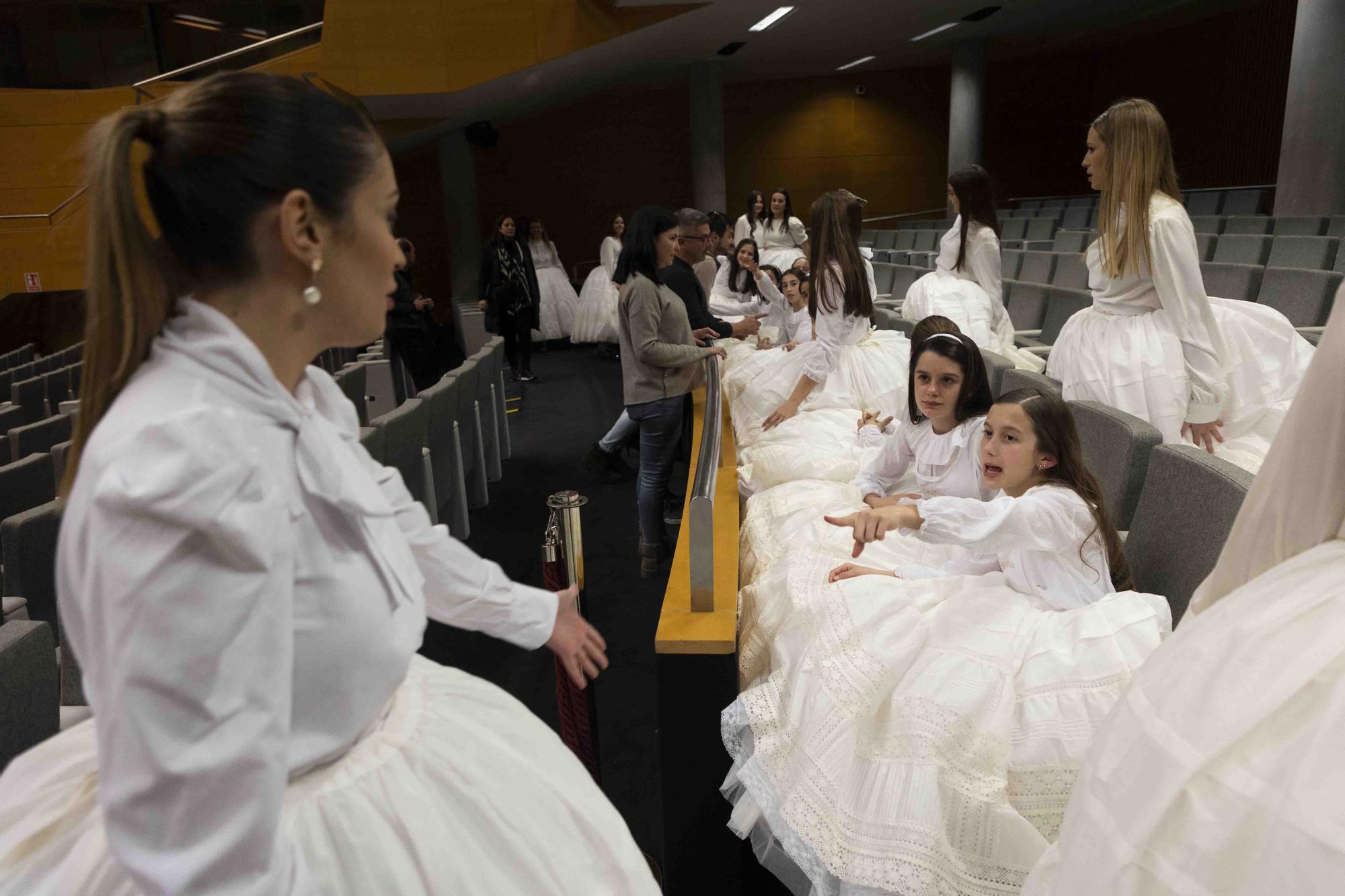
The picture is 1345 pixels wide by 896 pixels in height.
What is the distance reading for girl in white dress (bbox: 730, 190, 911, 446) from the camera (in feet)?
11.8

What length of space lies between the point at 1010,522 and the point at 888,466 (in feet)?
3.21

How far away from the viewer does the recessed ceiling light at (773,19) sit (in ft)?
31.3

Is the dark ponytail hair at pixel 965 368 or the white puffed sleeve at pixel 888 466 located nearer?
the dark ponytail hair at pixel 965 368

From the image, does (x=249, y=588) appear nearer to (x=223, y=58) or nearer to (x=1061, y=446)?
(x=1061, y=446)

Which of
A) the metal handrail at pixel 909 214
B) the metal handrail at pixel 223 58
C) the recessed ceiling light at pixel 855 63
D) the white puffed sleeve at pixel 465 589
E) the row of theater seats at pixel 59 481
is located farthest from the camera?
the metal handrail at pixel 909 214

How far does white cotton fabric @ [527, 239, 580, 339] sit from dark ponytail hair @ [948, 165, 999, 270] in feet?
21.1

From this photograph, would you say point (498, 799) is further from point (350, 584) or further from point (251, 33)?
point (251, 33)

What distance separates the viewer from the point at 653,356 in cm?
384

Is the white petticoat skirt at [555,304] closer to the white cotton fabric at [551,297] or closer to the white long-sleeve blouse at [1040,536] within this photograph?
the white cotton fabric at [551,297]

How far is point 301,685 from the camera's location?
2.52ft

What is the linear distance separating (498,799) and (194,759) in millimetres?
Result: 348

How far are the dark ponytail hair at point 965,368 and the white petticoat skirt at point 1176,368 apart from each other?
1.23 ft

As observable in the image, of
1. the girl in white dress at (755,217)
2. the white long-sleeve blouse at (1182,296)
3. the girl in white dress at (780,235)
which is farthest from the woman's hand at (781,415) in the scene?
the girl in white dress at (780,235)

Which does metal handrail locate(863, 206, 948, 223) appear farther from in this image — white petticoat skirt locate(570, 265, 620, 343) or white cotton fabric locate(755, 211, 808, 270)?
white cotton fabric locate(755, 211, 808, 270)
